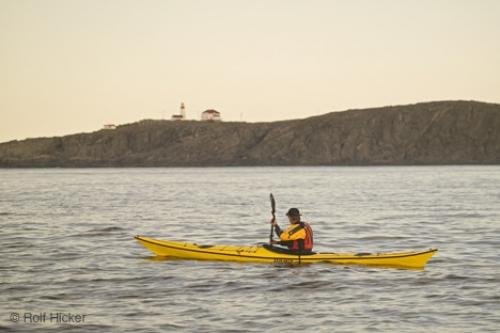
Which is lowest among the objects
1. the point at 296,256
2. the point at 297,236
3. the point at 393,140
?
the point at 296,256

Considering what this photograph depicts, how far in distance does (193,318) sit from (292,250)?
228 inches

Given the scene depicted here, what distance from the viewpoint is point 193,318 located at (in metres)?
14.0

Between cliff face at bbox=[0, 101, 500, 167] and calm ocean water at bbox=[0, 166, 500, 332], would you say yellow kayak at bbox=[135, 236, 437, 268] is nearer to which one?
calm ocean water at bbox=[0, 166, 500, 332]

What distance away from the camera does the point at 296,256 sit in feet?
63.6

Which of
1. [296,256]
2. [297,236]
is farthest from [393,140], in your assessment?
[297,236]

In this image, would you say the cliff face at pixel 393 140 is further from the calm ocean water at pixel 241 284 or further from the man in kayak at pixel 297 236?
the man in kayak at pixel 297 236

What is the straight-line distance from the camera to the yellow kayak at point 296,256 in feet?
63.2

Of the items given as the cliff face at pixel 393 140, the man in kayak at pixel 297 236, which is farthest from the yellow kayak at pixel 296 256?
the cliff face at pixel 393 140

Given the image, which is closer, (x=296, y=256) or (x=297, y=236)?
(x=297, y=236)

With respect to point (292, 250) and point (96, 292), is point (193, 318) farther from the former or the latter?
point (292, 250)

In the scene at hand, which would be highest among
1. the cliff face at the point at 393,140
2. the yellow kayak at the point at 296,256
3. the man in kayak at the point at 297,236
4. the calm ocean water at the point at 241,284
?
the cliff face at the point at 393,140

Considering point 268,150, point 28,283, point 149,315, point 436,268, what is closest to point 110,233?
point 28,283

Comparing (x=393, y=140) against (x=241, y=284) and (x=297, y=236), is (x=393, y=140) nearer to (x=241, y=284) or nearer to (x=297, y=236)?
(x=297, y=236)

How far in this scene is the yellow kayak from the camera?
1925cm
